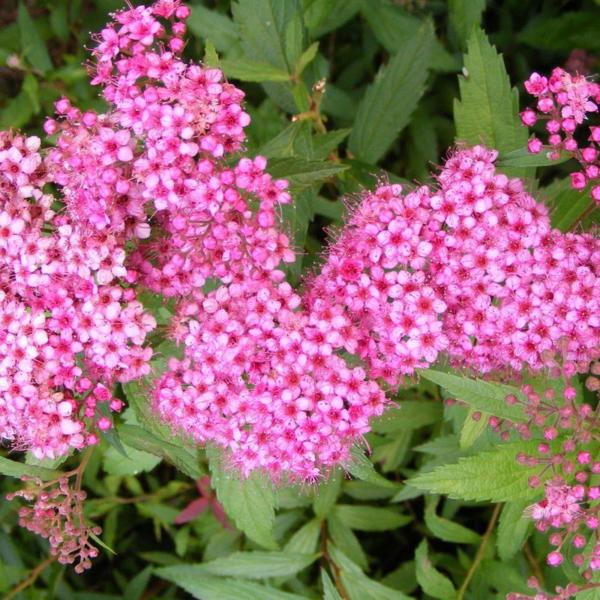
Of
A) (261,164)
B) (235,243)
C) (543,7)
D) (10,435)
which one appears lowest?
(10,435)

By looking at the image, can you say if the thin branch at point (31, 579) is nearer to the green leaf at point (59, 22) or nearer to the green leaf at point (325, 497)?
the green leaf at point (325, 497)

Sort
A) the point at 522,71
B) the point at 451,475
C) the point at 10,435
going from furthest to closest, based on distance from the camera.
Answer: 1. the point at 522,71
2. the point at 10,435
3. the point at 451,475

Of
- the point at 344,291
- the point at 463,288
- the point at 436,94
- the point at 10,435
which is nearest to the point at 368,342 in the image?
the point at 344,291

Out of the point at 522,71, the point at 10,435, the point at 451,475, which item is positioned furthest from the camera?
the point at 522,71

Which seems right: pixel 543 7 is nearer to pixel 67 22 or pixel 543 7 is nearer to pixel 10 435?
pixel 67 22

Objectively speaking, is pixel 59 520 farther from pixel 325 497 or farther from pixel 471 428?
pixel 471 428

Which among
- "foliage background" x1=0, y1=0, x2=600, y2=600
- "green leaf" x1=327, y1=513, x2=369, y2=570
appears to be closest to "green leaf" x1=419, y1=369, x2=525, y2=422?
"foliage background" x1=0, y1=0, x2=600, y2=600

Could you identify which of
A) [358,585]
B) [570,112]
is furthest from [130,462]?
[570,112]
